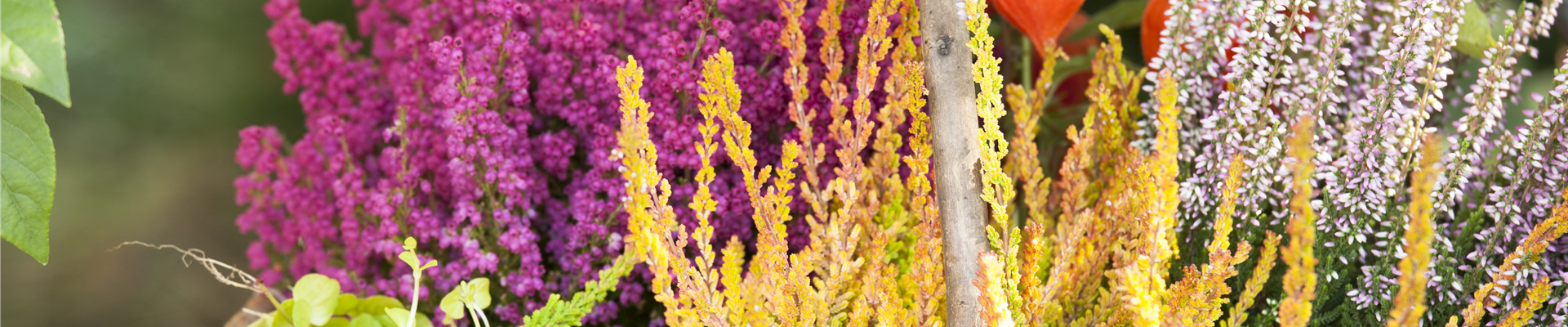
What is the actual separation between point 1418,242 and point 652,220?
28cm

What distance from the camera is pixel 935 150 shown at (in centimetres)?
39

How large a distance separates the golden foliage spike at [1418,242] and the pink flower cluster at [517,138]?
276 mm

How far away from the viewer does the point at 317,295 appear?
0.47 metres

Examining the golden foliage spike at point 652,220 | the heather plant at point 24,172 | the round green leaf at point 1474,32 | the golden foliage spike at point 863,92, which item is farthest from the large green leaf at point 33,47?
the round green leaf at point 1474,32

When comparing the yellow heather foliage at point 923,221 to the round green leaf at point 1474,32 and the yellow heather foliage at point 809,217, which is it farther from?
the round green leaf at point 1474,32

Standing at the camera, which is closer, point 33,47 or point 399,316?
point 33,47

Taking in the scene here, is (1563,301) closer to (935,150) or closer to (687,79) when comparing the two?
(935,150)

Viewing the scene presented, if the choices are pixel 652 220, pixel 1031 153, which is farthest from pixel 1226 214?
pixel 652 220

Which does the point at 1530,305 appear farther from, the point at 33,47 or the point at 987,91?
the point at 33,47

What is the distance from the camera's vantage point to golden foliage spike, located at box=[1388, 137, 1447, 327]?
10.6 inches

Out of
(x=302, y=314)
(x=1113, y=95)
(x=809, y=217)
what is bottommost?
(x=302, y=314)

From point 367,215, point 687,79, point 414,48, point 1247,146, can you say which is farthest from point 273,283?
point 1247,146

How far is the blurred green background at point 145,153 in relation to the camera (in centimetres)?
79

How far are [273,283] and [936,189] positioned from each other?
1.84 feet
